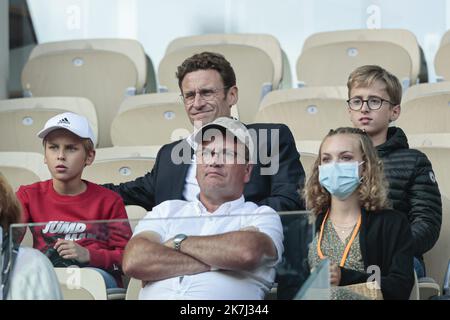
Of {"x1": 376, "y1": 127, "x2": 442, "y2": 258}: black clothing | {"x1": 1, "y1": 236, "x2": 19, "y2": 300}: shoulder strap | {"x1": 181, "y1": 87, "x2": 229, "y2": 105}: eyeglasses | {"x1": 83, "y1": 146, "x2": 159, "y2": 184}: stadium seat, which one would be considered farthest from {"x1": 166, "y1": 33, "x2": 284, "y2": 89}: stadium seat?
{"x1": 1, "y1": 236, "x2": 19, "y2": 300}: shoulder strap

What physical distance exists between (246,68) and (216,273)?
361cm

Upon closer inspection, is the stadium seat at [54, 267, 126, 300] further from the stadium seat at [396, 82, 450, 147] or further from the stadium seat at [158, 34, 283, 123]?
the stadium seat at [158, 34, 283, 123]

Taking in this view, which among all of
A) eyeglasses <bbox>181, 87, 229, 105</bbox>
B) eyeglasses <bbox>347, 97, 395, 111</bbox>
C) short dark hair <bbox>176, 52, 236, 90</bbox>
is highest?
short dark hair <bbox>176, 52, 236, 90</bbox>

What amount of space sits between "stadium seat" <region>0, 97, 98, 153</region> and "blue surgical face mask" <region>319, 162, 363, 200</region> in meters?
2.28

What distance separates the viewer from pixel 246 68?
7.08m

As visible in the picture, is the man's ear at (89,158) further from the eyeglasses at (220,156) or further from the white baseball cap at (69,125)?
the eyeglasses at (220,156)

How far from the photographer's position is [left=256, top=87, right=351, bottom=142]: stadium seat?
5.91 metres

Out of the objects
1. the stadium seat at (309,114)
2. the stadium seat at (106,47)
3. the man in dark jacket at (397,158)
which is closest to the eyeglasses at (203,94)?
the man in dark jacket at (397,158)

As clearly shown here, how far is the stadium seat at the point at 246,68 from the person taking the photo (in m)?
7.00

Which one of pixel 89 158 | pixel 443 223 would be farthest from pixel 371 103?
pixel 89 158
